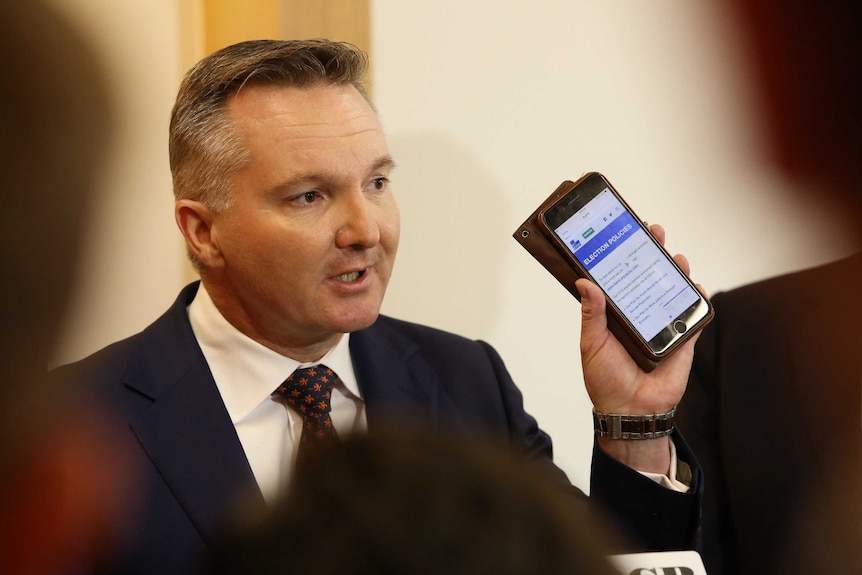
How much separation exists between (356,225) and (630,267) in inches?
15.4

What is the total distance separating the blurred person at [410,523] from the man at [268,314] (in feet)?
3.13

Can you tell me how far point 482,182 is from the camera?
1.96 meters

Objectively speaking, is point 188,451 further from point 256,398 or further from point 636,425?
point 636,425

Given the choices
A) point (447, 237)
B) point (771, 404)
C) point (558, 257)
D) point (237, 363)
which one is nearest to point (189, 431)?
point (237, 363)

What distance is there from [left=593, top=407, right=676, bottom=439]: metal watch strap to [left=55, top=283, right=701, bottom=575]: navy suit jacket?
38 mm

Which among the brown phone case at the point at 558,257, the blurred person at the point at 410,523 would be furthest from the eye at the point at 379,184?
the blurred person at the point at 410,523

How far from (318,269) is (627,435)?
504 millimetres

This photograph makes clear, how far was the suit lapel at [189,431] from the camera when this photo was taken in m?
1.42

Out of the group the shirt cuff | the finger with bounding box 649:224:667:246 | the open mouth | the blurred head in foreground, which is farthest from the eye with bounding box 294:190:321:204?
the blurred head in foreground

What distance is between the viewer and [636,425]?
58.7 inches

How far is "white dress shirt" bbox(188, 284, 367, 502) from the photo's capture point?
4.95 feet

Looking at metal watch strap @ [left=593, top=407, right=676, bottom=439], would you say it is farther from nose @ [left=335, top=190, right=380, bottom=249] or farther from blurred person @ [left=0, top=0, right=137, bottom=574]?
blurred person @ [left=0, top=0, right=137, bottom=574]

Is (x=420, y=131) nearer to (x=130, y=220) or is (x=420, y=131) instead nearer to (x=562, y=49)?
(x=562, y=49)

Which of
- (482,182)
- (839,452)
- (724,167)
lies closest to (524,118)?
(482,182)
